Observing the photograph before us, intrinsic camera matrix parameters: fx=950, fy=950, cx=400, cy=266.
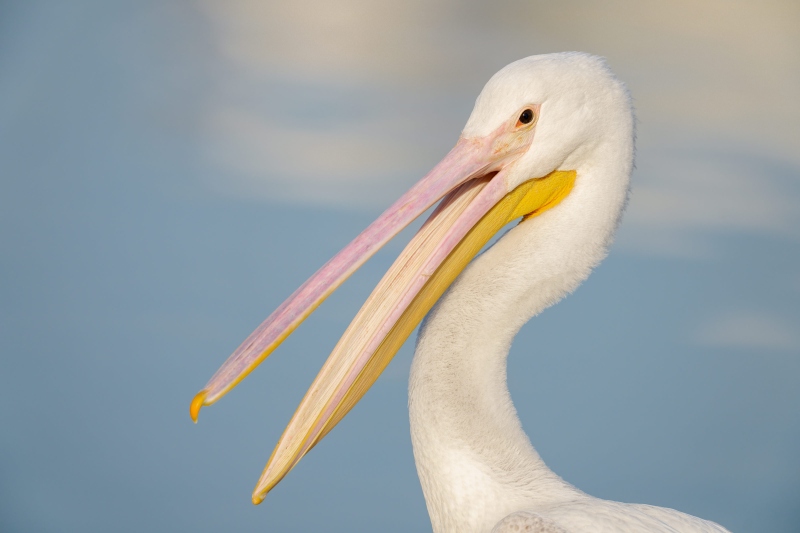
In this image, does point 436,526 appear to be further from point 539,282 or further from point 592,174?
point 592,174

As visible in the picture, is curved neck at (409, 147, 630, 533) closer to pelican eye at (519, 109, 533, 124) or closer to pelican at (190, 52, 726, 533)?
pelican at (190, 52, 726, 533)

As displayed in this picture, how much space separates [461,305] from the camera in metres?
3.48

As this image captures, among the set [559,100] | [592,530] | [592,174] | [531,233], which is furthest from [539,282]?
[592,530]

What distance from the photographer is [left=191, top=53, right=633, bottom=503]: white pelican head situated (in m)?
3.34

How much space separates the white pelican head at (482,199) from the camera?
11.0ft

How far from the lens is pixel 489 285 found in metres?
3.50

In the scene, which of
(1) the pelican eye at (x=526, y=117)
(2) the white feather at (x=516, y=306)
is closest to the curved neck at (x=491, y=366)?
(2) the white feather at (x=516, y=306)

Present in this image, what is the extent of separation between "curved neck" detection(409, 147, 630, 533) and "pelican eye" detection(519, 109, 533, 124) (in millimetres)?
294

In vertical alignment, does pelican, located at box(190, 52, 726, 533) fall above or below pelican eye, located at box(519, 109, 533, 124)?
below

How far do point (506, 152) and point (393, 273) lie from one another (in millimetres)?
608

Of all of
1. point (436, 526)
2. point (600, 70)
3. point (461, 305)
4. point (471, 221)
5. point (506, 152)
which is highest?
point (600, 70)

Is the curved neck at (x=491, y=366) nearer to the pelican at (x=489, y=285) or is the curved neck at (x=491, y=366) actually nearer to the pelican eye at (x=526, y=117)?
the pelican at (x=489, y=285)

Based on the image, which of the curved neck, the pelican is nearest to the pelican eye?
the pelican

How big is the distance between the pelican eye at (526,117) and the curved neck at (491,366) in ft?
0.97
